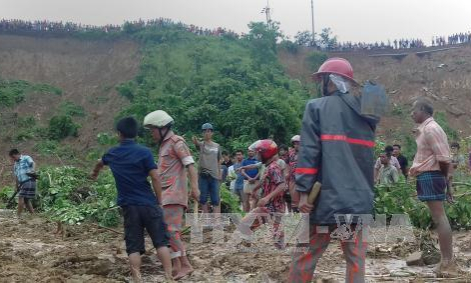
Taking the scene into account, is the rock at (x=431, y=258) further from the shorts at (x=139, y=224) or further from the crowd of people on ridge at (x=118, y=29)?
the crowd of people on ridge at (x=118, y=29)

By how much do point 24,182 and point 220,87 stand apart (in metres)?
12.7

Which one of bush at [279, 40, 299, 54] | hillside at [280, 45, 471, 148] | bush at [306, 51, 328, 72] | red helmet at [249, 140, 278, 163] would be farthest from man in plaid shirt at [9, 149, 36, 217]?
bush at [279, 40, 299, 54]

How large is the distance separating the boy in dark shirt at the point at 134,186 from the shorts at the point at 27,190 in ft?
22.2

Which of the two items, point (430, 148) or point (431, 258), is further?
point (431, 258)

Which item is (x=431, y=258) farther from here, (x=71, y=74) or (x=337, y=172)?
(x=71, y=74)

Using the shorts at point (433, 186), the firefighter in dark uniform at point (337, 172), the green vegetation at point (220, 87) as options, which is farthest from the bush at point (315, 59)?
the firefighter in dark uniform at point (337, 172)

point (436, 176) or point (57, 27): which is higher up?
point (57, 27)

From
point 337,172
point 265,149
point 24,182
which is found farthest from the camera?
point 24,182

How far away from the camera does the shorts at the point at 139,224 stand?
5.19m

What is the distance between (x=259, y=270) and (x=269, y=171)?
113 centimetres

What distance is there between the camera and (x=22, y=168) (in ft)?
38.0

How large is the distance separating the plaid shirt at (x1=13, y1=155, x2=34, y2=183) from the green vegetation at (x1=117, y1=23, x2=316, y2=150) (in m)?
8.61

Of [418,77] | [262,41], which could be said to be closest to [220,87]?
[262,41]

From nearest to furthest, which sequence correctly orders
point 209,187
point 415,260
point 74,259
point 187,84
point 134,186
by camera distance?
point 134,186 → point 74,259 → point 415,260 → point 209,187 → point 187,84
